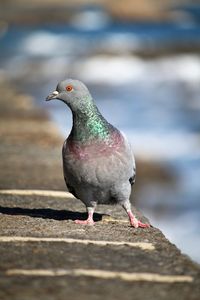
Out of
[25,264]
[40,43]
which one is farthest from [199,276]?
A: [40,43]

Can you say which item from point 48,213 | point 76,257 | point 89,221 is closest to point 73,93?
point 89,221

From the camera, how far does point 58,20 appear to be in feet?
152

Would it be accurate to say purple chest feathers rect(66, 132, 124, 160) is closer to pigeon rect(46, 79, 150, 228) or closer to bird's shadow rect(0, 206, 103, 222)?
pigeon rect(46, 79, 150, 228)

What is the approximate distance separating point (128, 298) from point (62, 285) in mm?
380

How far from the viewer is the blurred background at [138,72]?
12422mm

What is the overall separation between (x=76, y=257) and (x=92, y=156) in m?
1.21

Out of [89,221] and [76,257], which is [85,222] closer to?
[89,221]

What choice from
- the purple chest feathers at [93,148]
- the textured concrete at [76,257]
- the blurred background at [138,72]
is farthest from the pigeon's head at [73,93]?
the blurred background at [138,72]

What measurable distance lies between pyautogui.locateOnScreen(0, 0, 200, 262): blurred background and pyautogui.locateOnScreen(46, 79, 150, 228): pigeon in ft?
11.5

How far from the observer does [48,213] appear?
712 cm

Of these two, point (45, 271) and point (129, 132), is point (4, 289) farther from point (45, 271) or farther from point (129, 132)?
point (129, 132)

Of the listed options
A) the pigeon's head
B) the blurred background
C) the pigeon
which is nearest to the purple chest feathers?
the pigeon

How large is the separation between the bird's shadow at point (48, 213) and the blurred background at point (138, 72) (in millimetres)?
2864

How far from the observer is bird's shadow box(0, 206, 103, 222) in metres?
6.96
